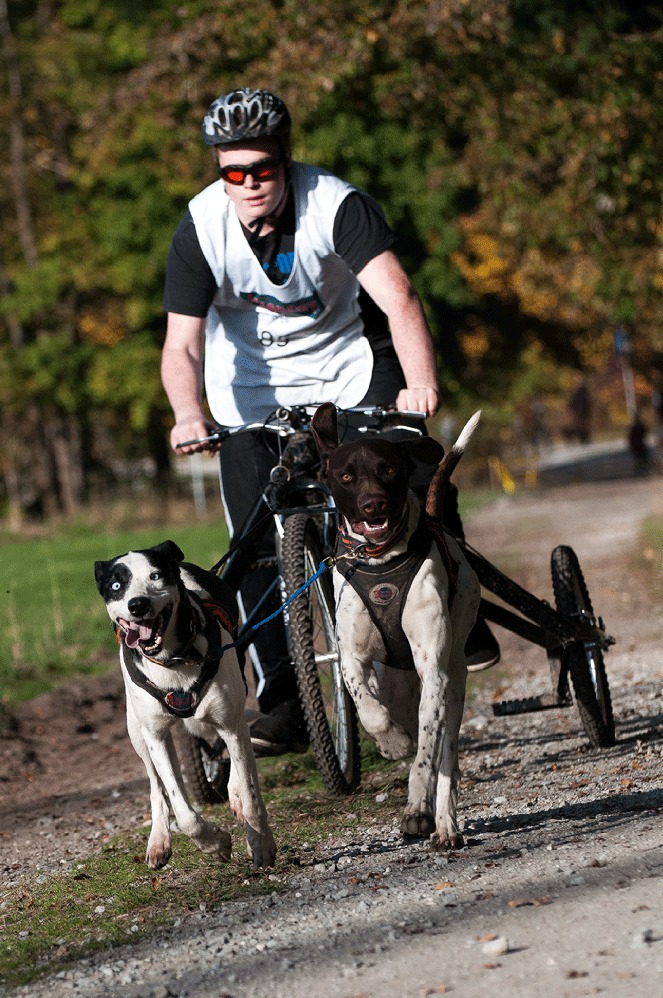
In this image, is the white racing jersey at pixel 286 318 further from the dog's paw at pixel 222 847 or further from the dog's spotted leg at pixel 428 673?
the dog's paw at pixel 222 847

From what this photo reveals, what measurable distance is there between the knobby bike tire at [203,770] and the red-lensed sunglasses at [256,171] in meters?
2.03

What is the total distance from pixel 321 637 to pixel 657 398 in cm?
3097

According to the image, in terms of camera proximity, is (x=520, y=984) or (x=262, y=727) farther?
(x=262, y=727)

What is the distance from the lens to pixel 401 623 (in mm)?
4711

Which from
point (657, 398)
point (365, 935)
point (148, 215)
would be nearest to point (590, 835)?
point (365, 935)

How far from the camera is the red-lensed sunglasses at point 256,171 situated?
5.48 metres

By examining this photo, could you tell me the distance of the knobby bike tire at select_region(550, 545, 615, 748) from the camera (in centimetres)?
604

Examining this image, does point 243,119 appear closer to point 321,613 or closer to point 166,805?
point 321,613

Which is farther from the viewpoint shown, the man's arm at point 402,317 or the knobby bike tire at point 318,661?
the man's arm at point 402,317

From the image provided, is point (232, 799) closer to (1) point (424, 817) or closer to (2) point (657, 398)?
(1) point (424, 817)

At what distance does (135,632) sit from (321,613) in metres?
1.40

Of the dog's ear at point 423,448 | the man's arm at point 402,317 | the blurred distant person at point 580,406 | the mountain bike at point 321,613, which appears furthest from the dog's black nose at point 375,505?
the blurred distant person at point 580,406

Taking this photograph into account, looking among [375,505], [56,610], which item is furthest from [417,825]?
[56,610]

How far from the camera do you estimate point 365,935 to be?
387 centimetres
